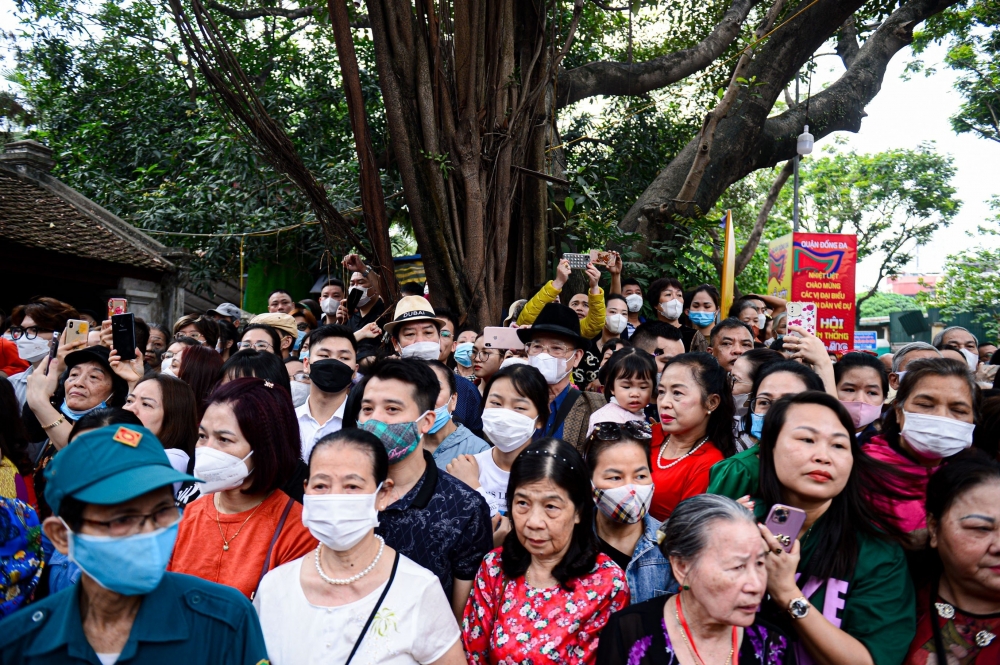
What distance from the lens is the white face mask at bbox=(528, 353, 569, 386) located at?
4.61 meters

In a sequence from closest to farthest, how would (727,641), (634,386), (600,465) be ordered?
1. (727,641)
2. (600,465)
3. (634,386)

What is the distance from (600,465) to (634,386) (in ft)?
3.89

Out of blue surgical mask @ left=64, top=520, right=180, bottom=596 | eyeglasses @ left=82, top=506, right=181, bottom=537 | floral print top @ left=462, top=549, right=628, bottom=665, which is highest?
eyeglasses @ left=82, top=506, right=181, bottom=537

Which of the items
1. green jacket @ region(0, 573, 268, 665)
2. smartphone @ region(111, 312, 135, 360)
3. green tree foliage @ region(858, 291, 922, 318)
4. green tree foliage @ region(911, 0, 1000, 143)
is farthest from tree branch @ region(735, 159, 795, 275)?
green tree foliage @ region(858, 291, 922, 318)

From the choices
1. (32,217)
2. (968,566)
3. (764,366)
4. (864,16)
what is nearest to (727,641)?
(968,566)

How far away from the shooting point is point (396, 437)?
303cm

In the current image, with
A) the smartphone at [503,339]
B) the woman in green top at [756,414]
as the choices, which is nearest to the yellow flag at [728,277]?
the smartphone at [503,339]

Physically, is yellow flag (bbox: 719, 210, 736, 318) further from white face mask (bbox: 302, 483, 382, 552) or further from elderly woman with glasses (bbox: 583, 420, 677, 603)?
white face mask (bbox: 302, 483, 382, 552)

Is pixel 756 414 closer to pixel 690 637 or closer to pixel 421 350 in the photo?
pixel 690 637

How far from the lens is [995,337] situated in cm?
2044

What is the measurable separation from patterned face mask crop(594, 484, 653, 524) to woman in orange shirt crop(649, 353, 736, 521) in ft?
1.77

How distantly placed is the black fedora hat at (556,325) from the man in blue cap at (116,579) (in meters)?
3.08

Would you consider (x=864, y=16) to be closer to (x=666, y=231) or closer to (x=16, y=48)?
(x=666, y=231)

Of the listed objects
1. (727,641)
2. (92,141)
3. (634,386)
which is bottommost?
(727,641)
